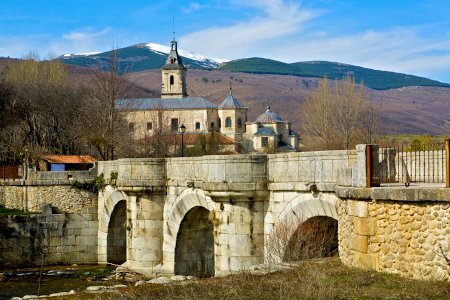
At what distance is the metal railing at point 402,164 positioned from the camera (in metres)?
12.5

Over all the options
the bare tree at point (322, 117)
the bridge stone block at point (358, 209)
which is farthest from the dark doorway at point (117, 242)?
the bare tree at point (322, 117)

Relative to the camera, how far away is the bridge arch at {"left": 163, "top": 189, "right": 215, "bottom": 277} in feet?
80.6

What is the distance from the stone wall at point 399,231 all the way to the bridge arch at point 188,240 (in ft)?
39.3

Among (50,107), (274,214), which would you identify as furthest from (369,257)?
(50,107)

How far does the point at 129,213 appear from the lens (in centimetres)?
2762

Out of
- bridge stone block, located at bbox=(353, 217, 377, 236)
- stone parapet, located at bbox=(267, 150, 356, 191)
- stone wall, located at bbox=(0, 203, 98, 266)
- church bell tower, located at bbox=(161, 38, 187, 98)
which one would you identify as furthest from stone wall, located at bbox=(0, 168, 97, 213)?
church bell tower, located at bbox=(161, 38, 187, 98)

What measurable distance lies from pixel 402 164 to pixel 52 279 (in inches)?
765

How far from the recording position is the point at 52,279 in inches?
1164

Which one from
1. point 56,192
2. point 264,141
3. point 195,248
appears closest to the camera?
point 195,248

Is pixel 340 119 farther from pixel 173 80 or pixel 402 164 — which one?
pixel 173 80

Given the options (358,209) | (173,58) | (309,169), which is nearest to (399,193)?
(358,209)

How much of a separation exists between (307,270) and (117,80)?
38014mm

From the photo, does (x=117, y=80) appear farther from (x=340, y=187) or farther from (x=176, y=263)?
(x=340, y=187)

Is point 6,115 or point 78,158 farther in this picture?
point 6,115
